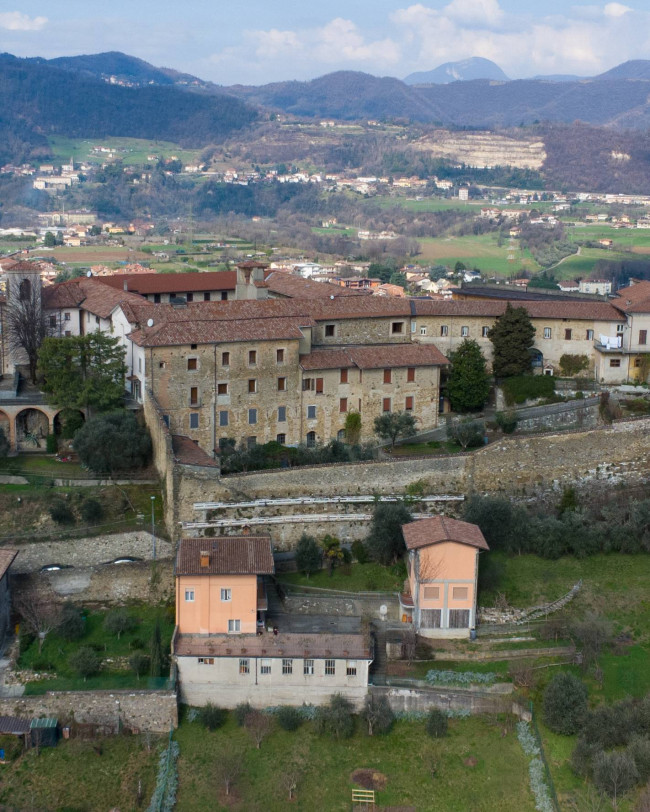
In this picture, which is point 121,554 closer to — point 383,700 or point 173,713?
point 173,713

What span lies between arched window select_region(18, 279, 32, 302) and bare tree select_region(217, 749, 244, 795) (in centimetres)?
2232

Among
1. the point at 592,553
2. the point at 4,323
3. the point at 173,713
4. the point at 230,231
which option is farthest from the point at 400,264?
the point at 173,713

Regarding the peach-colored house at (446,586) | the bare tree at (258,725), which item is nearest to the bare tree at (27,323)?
the peach-colored house at (446,586)

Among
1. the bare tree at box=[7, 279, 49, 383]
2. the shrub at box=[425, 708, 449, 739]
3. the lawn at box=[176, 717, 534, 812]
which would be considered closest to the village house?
the lawn at box=[176, 717, 534, 812]

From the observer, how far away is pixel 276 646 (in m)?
28.0

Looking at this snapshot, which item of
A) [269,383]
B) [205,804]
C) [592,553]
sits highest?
[269,383]

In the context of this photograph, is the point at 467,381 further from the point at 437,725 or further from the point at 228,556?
the point at 437,725

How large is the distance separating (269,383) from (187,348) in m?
3.35

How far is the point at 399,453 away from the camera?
1507 inches

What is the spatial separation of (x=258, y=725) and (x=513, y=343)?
21347 millimetres

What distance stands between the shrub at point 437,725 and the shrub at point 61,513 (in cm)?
1289

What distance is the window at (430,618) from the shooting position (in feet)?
97.7

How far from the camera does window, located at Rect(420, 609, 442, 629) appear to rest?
1172 inches

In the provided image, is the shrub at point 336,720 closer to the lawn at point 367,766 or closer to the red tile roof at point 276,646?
the lawn at point 367,766
